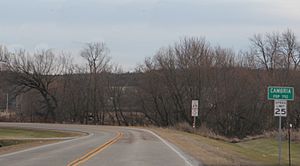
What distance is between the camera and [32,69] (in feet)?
296

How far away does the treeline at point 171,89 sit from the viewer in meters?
73.5

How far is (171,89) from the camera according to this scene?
253ft

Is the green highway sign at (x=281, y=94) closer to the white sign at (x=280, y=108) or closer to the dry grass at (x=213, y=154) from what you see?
the white sign at (x=280, y=108)

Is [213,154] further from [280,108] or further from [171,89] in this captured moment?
[171,89]

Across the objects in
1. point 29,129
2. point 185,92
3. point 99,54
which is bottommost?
point 29,129

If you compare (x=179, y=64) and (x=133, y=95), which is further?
(x=133, y=95)

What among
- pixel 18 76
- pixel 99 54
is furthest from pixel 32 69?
pixel 99 54

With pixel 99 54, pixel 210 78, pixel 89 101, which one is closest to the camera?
pixel 210 78

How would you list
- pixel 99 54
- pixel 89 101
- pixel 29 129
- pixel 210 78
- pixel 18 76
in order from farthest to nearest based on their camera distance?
pixel 99 54
pixel 89 101
pixel 18 76
pixel 210 78
pixel 29 129

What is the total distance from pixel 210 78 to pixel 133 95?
18881 mm

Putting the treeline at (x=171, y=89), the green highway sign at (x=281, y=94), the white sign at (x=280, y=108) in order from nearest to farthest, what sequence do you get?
the white sign at (x=280, y=108)
the green highway sign at (x=281, y=94)
the treeline at (x=171, y=89)

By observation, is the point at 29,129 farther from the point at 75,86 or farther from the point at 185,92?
the point at 75,86

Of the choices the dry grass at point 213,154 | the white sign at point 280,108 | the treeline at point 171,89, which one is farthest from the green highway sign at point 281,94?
the treeline at point 171,89

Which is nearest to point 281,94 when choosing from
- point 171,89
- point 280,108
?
point 280,108
